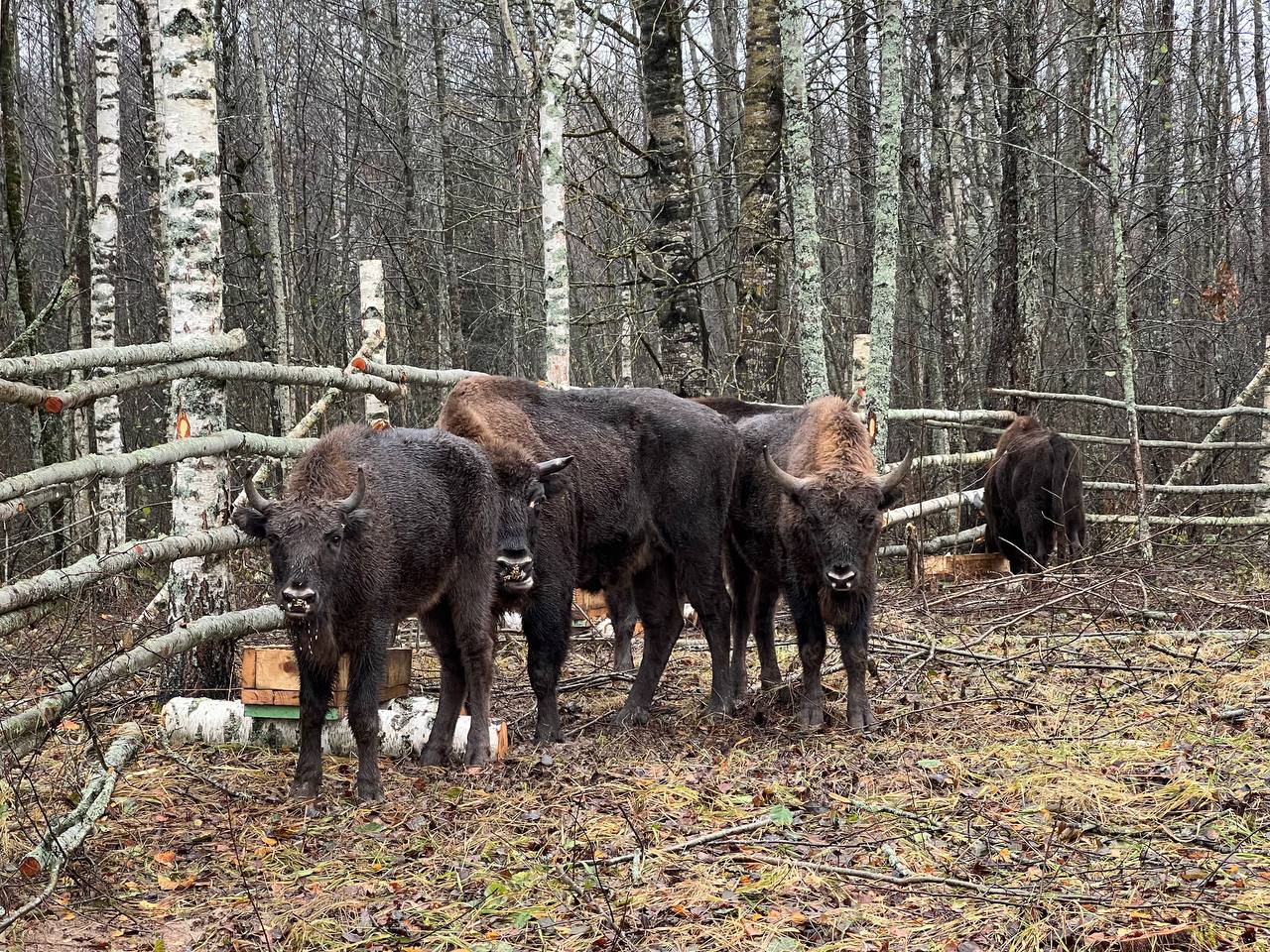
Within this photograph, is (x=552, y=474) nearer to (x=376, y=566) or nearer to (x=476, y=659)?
(x=476, y=659)

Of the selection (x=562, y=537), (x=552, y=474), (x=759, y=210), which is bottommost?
(x=562, y=537)

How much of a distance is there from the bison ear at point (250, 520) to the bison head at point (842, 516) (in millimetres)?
3081

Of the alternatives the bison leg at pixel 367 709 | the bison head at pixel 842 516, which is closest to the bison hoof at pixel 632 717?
the bison head at pixel 842 516

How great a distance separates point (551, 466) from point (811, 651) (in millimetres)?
2004

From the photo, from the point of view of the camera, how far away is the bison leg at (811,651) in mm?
7820

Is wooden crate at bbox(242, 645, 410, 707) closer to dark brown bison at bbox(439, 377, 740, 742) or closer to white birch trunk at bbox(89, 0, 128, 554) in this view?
dark brown bison at bbox(439, 377, 740, 742)

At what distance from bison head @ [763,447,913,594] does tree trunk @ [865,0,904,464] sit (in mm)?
Answer: 3200

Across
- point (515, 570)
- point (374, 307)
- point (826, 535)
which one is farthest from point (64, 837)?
point (374, 307)

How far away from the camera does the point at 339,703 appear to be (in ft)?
24.6

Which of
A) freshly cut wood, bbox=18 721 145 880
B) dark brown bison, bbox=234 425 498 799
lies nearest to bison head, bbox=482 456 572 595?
dark brown bison, bbox=234 425 498 799

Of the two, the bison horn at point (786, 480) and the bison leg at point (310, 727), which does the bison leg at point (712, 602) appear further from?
the bison leg at point (310, 727)

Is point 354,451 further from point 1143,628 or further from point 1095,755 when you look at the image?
point 1143,628

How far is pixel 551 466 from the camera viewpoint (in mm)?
7863

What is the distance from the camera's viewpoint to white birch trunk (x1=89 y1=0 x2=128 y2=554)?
1212 centimetres
